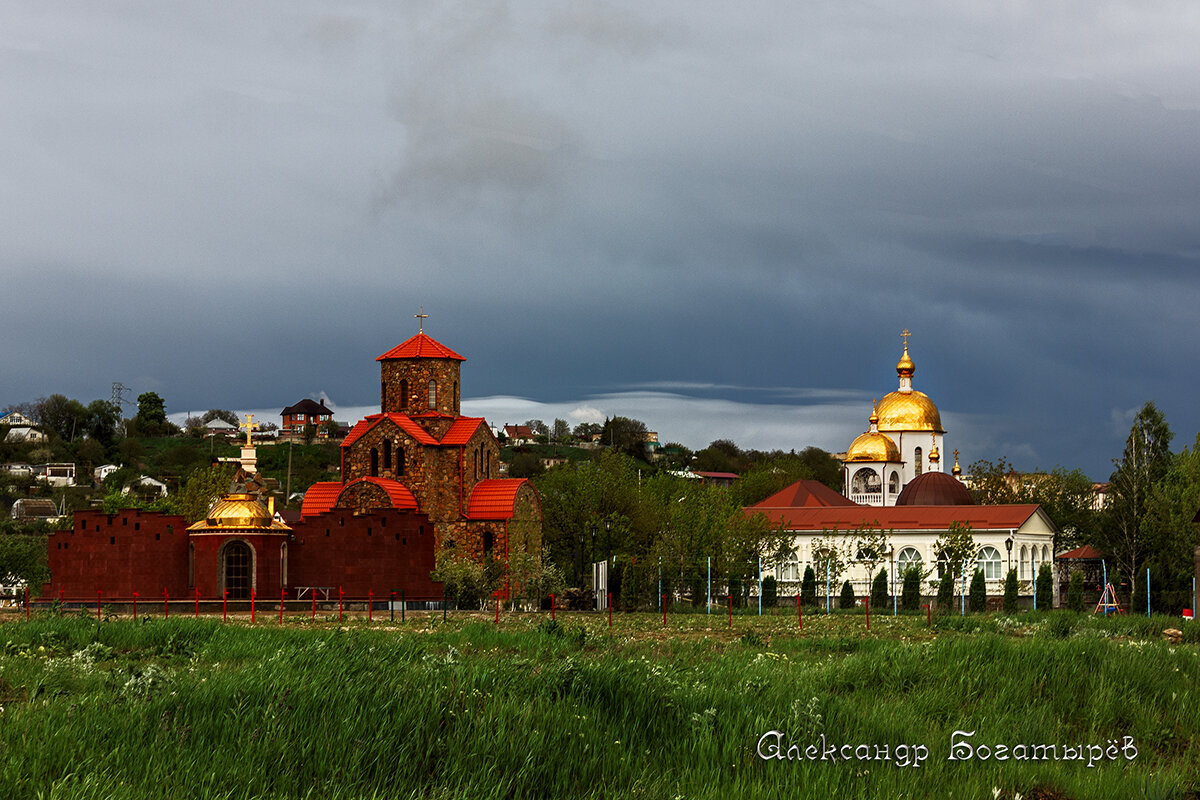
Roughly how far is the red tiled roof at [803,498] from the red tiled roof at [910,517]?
21.7 ft

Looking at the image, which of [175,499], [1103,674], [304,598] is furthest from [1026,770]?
[175,499]

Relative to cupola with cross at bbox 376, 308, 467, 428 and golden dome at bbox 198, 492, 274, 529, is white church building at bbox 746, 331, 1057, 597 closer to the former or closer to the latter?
cupola with cross at bbox 376, 308, 467, 428

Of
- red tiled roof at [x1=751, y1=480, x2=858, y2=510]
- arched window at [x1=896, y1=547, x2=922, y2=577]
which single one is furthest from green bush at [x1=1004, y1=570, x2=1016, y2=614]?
red tiled roof at [x1=751, y1=480, x2=858, y2=510]

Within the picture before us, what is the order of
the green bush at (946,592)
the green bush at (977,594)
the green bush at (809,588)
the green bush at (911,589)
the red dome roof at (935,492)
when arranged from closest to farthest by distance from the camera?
the green bush at (977,594), the green bush at (946,592), the green bush at (911,589), the green bush at (809,588), the red dome roof at (935,492)

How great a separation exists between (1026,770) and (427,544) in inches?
1293

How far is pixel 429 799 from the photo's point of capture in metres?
8.06

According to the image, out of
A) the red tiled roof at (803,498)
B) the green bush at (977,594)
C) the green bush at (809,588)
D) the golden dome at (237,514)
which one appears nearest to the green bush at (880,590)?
the green bush at (809,588)

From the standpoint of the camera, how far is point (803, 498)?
67.8 metres

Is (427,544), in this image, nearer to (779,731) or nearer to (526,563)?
(526,563)

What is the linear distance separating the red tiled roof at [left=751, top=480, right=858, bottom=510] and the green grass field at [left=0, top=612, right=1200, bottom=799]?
5193cm

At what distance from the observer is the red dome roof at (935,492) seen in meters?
66.8

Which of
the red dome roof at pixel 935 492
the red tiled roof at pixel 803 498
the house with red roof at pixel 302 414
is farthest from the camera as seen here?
the house with red roof at pixel 302 414

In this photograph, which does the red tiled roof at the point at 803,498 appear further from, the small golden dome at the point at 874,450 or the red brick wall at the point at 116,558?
the red brick wall at the point at 116,558

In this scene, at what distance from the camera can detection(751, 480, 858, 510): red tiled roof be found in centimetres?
6738
